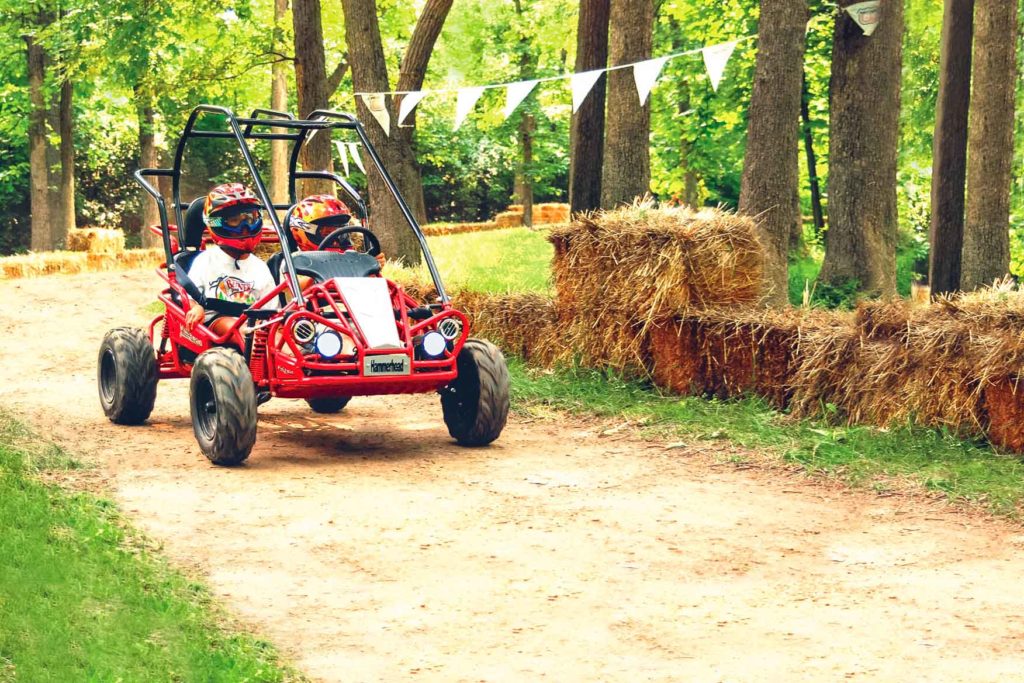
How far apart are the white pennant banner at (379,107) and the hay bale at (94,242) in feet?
27.4

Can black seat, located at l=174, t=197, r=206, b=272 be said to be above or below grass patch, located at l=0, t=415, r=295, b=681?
above

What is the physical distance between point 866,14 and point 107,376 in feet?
28.1

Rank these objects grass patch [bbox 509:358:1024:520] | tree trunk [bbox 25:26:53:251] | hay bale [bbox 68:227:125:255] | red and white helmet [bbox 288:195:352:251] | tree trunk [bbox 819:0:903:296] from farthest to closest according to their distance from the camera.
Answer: tree trunk [bbox 25:26:53:251], hay bale [bbox 68:227:125:255], tree trunk [bbox 819:0:903:296], red and white helmet [bbox 288:195:352:251], grass patch [bbox 509:358:1024:520]

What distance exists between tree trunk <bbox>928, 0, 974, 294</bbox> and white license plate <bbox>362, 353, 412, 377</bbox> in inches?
357

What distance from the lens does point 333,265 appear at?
359 inches

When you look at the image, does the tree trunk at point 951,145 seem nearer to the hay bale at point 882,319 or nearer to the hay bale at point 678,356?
the hay bale at point 678,356

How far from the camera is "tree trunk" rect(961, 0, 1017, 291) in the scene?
14.4 m

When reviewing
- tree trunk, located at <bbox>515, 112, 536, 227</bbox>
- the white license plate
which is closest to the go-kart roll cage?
the white license plate

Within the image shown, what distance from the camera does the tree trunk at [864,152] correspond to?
14.7m

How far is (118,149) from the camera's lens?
35500 millimetres

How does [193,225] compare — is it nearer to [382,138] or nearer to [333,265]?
[333,265]

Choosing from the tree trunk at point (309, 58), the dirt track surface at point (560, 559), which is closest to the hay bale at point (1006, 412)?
the dirt track surface at point (560, 559)

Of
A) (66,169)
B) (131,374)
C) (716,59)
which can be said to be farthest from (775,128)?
(66,169)

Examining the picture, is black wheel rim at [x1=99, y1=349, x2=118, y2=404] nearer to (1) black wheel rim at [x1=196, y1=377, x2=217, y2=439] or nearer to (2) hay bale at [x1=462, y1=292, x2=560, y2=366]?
(1) black wheel rim at [x1=196, y1=377, x2=217, y2=439]
